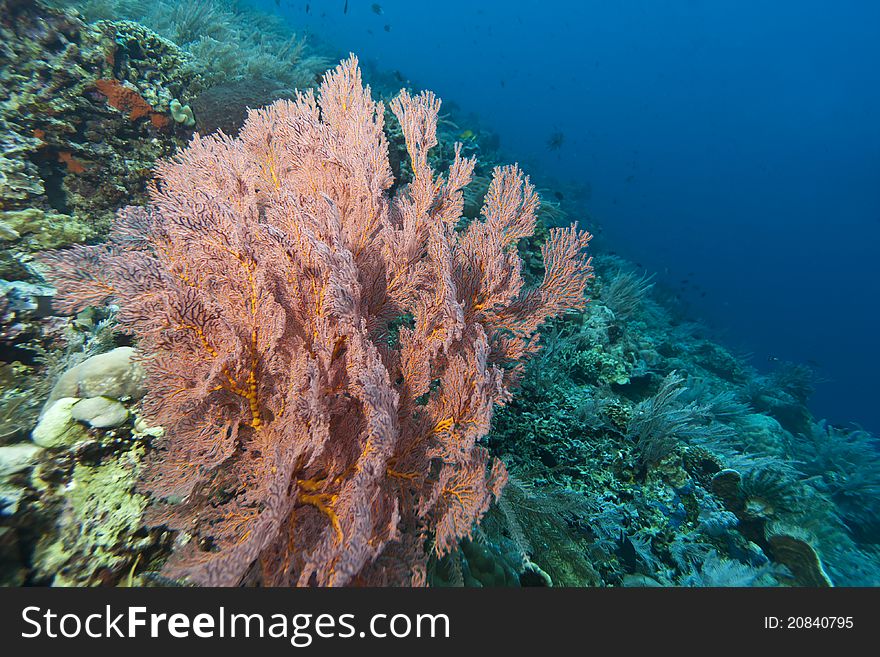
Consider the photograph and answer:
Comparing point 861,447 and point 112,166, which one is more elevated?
point 112,166

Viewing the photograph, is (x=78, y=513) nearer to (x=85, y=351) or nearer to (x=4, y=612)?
(x=4, y=612)

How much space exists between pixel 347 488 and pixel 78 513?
144 centimetres

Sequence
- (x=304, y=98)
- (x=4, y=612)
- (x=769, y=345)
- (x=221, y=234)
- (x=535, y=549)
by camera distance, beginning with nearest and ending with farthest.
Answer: (x=4, y=612)
(x=221, y=234)
(x=535, y=549)
(x=304, y=98)
(x=769, y=345)

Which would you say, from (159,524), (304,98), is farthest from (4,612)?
(304,98)

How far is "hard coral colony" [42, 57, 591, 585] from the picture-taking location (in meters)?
1.67

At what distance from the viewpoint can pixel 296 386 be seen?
70.3 inches

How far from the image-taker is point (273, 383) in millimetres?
1979

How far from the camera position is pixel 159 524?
180cm

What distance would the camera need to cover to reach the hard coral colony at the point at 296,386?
5.49 ft

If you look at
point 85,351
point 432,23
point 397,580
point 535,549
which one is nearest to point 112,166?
point 85,351

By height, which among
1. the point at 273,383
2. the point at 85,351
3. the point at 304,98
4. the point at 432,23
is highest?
the point at 432,23

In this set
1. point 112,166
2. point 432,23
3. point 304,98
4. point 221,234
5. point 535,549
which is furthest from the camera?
point 432,23

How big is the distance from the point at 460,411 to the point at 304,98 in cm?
305

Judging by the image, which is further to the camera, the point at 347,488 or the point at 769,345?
the point at 769,345
